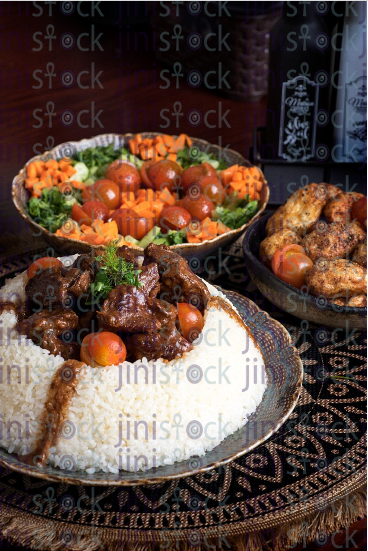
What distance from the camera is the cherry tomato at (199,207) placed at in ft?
11.3

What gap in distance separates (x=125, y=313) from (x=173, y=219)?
1.27m

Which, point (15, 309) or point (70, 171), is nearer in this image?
point (15, 309)

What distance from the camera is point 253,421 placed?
2.23 m

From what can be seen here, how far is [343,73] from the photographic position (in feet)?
11.8

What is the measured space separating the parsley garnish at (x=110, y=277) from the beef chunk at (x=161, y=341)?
0.56 feet

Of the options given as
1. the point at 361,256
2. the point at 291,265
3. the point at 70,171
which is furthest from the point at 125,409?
the point at 70,171

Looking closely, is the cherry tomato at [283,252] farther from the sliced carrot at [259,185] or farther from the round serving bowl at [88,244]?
the sliced carrot at [259,185]

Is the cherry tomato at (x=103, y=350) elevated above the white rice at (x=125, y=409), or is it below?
→ above

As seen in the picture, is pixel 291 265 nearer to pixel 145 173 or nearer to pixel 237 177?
pixel 237 177

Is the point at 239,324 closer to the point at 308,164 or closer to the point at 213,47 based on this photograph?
the point at 308,164

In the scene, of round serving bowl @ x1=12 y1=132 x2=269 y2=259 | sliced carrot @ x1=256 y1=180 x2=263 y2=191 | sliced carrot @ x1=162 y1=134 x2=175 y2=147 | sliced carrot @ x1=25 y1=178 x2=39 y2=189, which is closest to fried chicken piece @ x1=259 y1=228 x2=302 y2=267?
round serving bowl @ x1=12 y1=132 x2=269 y2=259

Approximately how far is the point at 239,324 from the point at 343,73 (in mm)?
1893

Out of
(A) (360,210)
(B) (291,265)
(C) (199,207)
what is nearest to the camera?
(B) (291,265)

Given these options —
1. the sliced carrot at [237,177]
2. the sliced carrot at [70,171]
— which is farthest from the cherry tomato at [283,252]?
the sliced carrot at [70,171]
